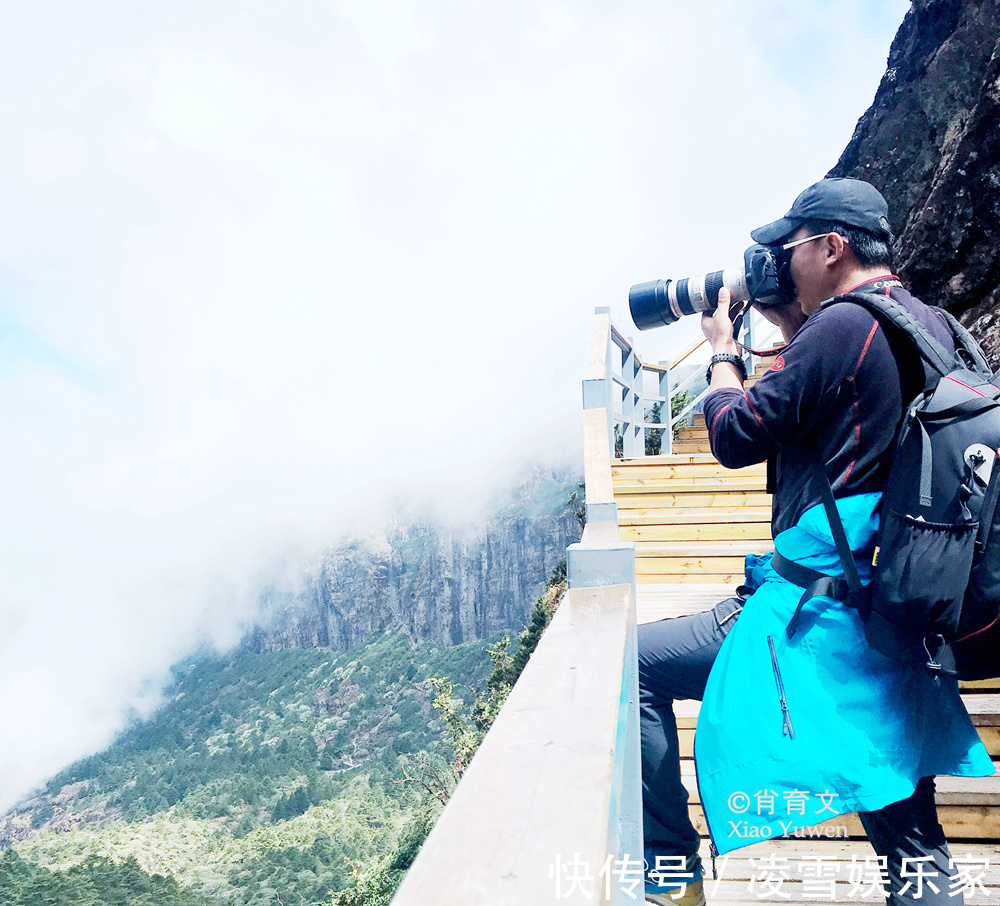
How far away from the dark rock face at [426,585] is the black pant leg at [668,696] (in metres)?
82.5

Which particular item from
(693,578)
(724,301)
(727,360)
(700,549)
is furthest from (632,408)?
(727,360)

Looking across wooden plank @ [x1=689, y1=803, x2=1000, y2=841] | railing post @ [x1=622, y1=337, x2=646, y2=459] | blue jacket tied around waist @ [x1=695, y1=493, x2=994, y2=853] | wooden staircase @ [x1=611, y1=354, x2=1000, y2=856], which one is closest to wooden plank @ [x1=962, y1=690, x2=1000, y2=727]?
wooden staircase @ [x1=611, y1=354, x2=1000, y2=856]

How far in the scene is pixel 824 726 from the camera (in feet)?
3.87

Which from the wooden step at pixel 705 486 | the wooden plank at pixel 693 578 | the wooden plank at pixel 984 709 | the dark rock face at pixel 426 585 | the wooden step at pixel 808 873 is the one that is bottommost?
the dark rock face at pixel 426 585

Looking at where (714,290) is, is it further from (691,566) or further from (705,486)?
(705,486)

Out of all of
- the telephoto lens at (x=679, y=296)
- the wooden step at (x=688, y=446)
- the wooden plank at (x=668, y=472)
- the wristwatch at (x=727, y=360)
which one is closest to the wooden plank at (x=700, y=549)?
the wooden plank at (x=668, y=472)

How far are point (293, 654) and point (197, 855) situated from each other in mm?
49996

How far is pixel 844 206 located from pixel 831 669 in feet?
3.09

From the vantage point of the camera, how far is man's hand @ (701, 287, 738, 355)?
67.9 inches

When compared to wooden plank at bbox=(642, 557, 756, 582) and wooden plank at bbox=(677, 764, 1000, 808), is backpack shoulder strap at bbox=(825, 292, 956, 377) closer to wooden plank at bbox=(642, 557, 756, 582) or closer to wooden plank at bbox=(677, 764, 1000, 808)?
Result: wooden plank at bbox=(677, 764, 1000, 808)

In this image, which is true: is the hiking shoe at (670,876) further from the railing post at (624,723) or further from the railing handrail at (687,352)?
the railing handrail at (687,352)

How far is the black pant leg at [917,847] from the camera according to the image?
1.21 m

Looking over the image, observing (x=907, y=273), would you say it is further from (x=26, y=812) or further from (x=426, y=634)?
(x=26, y=812)

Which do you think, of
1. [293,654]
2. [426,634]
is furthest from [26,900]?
[293,654]
